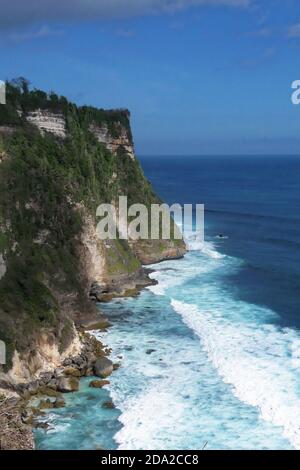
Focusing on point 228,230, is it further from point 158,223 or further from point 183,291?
point 183,291

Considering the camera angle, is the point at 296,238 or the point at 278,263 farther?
the point at 296,238

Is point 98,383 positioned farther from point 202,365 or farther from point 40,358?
point 202,365

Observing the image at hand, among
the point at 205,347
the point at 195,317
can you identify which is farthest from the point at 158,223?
the point at 205,347

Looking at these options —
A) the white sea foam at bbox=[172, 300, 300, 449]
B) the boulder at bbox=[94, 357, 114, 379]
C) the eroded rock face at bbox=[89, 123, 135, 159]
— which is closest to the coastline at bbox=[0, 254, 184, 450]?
the boulder at bbox=[94, 357, 114, 379]

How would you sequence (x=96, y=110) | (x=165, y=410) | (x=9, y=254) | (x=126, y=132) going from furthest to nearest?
(x=126, y=132) → (x=96, y=110) → (x=9, y=254) → (x=165, y=410)

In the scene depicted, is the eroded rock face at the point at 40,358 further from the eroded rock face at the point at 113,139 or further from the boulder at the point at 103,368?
the eroded rock face at the point at 113,139

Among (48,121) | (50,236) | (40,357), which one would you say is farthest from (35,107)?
(40,357)

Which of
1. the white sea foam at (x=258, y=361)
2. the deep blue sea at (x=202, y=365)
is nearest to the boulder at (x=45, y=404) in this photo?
the deep blue sea at (x=202, y=365)
